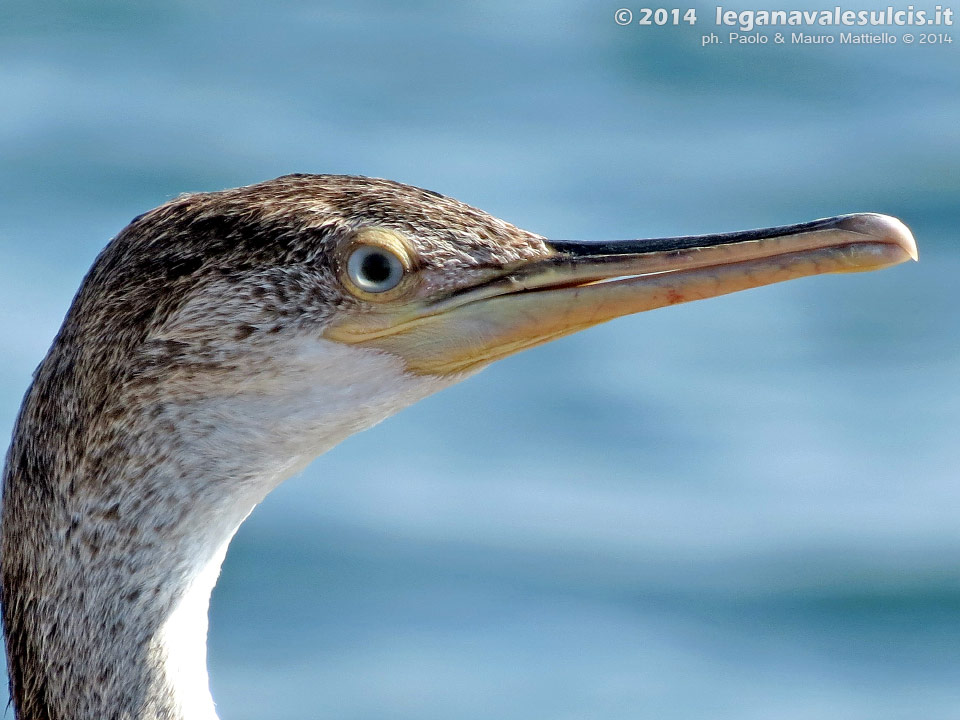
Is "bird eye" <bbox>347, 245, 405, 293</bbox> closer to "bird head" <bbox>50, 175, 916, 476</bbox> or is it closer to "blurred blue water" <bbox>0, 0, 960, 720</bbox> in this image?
Answer: "bird head" <bbox>50, 175, 916, 476</bbox>

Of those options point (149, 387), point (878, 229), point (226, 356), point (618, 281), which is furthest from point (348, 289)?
point (878, 229)

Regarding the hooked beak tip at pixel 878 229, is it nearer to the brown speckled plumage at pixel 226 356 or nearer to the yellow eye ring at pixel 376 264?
the brown speckled plumage at pixel 226 356

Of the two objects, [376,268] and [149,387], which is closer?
[149,387]

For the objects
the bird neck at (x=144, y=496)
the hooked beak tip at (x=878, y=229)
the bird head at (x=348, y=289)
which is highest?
the hooked beak tip at (x=878, y=229)

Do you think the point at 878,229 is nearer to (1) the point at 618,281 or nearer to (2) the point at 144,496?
(1) the point at 618,281

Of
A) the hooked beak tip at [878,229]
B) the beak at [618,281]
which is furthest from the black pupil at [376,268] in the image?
the hooked beak tip at [878,229]

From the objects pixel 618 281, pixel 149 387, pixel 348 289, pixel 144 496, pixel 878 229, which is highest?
pixel 878 229

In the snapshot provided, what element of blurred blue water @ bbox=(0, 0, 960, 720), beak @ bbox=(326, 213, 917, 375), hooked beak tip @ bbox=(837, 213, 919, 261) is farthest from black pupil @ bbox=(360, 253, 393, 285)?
blurred blue water @ bbox=(0, 0, 960, 720)
